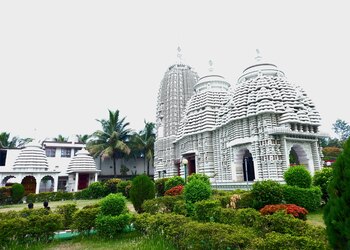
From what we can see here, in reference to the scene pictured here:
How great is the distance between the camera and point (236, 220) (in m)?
7.62

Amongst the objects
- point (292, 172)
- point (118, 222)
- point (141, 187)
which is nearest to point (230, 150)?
point (292, 172)

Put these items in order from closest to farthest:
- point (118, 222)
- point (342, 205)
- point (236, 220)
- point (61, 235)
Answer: point (342, 205) < point (236, 220) < point (118, 222) < point (61, 235)

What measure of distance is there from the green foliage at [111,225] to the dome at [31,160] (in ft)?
84.7

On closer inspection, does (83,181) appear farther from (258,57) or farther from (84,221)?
(258,57)

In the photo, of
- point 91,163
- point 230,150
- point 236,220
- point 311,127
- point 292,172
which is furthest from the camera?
point 91,163

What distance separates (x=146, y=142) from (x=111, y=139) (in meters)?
7.11

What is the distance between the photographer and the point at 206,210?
9008 millimetres

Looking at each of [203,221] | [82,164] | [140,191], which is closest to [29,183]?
[82,164]

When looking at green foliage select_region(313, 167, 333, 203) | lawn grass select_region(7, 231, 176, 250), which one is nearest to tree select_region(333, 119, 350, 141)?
green foliage select_region(313, 167, 333, 203)

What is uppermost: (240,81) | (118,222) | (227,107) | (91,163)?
(240,81)

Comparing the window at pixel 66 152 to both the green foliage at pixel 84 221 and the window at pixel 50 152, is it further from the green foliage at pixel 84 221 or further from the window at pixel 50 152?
the green foliage at pixel 84 221

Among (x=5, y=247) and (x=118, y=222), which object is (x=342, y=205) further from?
(x=5, y=247)

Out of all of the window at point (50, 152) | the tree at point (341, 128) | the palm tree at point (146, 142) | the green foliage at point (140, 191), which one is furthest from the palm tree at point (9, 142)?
the tree at point (341, 128)

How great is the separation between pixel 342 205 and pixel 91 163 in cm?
3452
